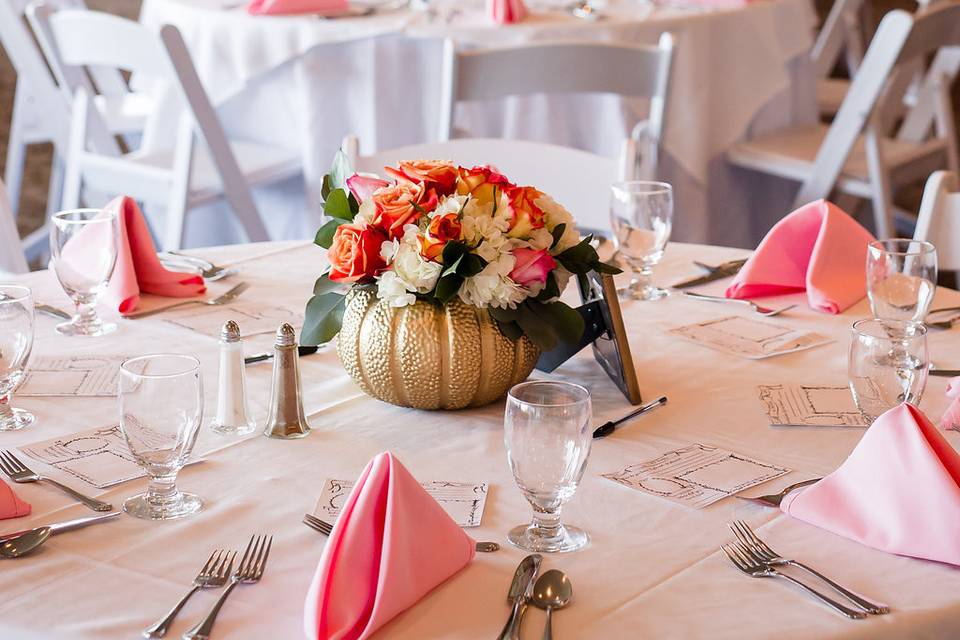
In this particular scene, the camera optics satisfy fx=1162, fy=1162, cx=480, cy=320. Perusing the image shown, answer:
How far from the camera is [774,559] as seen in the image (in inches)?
35.4

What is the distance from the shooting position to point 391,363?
45.7 inches

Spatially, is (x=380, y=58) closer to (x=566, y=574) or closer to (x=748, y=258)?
(x=748, y=258)

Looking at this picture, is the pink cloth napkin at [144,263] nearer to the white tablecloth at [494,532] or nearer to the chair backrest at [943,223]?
the white tablecloth at [494,532]

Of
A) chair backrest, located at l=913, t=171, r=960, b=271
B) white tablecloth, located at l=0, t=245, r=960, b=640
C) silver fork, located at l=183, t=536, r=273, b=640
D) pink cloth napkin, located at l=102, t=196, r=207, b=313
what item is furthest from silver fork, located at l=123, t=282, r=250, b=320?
chair backrest, located at l=913, t=171, r=960, b=271

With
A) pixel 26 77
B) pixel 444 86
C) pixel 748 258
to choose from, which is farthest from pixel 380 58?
pixel 748 258

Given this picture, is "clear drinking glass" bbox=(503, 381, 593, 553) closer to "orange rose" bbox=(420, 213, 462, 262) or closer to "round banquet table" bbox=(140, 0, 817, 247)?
"orange rose" bbox=(420, 213, 462, 262)

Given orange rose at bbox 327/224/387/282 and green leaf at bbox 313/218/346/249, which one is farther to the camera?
green leaf at bbox 313/218/346/249

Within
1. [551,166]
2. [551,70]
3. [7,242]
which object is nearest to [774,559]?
[551,166]

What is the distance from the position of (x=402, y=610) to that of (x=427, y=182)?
0.46 m

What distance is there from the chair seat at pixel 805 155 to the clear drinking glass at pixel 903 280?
5.85 feet

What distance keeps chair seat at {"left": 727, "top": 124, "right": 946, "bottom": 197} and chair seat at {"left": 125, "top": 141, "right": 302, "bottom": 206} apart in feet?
4.11

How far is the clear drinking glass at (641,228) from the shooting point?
1617 millimetres

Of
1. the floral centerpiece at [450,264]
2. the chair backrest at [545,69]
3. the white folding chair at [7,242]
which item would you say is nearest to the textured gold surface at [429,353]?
the floral centerpiece at [450,264]

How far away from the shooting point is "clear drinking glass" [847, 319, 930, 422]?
110 cm
